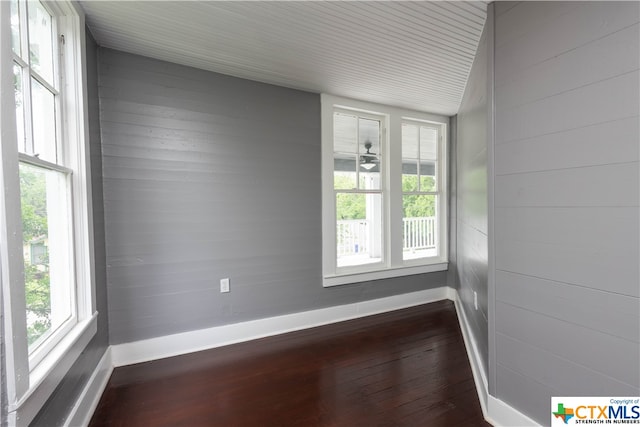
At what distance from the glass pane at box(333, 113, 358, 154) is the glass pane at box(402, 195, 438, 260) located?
1.04 meters

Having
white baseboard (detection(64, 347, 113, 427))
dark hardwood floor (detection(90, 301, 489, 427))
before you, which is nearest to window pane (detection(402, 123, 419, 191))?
dark hardwood floor (detection(90, 301, 489, 427))

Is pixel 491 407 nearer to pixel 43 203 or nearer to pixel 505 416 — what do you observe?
pixel 505 416

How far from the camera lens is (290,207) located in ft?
9.68

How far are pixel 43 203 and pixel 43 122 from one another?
43cm

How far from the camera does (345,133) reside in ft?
11.3

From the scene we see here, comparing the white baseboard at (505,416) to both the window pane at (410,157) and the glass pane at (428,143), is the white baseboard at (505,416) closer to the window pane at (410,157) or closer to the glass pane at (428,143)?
the window pane at (410,157)

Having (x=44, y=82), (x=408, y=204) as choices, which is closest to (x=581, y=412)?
(x=408, y=204)

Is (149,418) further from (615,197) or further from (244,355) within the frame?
(615,197)

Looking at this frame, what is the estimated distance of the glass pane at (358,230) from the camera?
395 centimetres

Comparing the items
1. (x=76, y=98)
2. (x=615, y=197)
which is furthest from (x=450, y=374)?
(x=76, y=98)

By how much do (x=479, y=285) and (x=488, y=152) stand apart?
0.99 m

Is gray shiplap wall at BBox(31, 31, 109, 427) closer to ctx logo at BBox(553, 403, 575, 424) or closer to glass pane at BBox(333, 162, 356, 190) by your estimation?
glass pane at BBox(333, 162, 356, 190)

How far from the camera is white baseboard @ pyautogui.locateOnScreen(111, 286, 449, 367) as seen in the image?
234 cm

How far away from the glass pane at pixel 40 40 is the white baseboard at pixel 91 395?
70.3 inches
